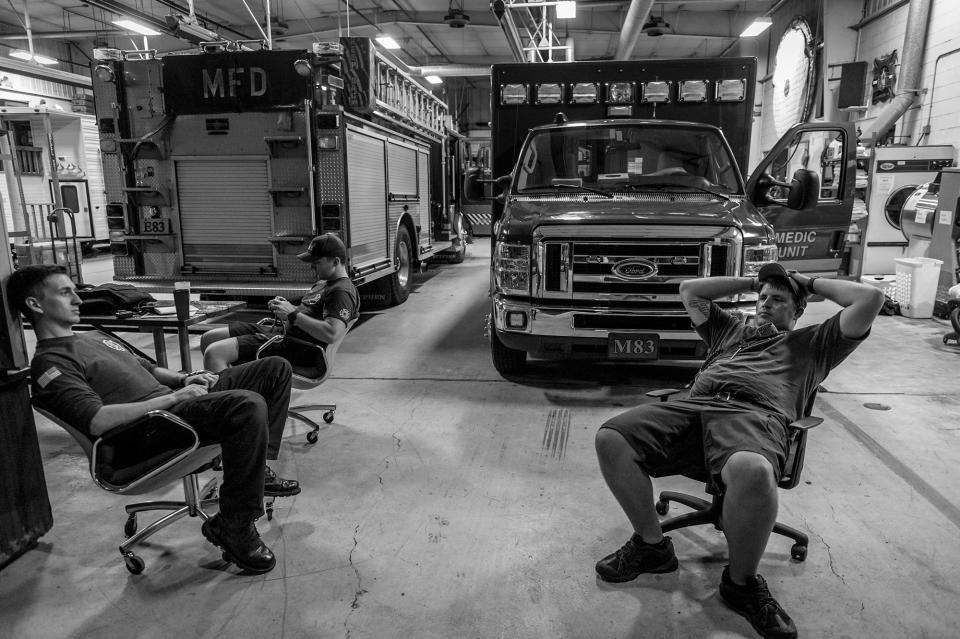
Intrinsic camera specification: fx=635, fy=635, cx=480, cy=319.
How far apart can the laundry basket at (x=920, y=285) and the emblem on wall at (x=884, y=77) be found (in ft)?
19.1

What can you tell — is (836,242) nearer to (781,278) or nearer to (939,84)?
(781,278)

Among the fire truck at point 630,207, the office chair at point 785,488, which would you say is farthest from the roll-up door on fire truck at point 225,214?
the office chair at point 785,488

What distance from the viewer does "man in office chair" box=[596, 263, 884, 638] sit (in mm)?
2195

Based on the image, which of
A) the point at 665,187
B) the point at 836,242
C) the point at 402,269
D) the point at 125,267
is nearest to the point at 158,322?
the point at 125,267

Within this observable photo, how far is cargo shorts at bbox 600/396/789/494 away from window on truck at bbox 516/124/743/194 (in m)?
2.97

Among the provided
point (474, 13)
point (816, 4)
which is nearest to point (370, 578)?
point (816, 4)

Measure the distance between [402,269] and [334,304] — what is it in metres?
5.13

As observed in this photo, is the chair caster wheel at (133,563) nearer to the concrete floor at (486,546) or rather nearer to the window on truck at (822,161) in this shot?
the concrete floor at (486,546)

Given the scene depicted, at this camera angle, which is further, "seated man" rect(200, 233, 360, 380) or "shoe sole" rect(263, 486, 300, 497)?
"seated man" rect(200, 233, 360, 380)

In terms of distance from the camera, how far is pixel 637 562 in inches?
98.0

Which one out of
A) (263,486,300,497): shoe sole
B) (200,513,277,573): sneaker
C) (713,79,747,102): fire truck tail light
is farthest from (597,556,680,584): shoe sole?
(713,79,747,102): fire truck tail light

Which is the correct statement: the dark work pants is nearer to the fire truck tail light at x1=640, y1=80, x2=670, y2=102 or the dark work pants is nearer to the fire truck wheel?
the fire truck tail light at x1=640, y1=80, x2=670, y2=102

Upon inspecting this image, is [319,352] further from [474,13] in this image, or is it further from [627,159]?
[474,13]

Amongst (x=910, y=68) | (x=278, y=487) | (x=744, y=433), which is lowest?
(x=278, y=487)
